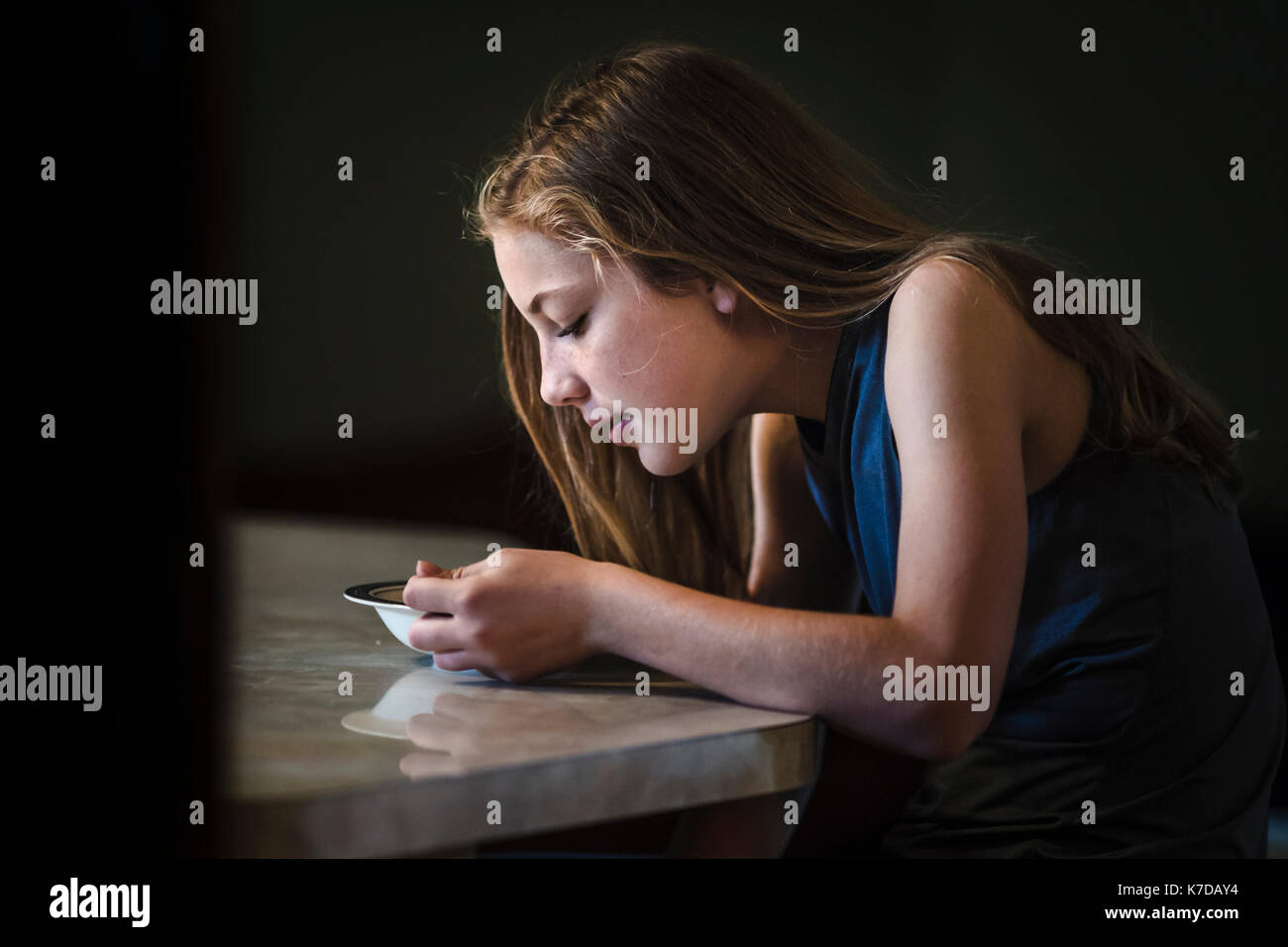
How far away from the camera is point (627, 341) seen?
2.83 feet

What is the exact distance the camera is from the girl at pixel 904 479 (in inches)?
26.2

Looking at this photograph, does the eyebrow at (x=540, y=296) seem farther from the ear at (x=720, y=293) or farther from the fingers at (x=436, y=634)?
the fingers at (x=436, y=634)

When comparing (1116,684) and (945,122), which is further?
(945,122)

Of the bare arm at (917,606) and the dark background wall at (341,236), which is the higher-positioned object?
the dark background wall at (341,236)

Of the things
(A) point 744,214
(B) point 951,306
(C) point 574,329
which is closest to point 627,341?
(C) point 574,329

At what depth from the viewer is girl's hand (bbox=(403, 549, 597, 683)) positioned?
2.22ft

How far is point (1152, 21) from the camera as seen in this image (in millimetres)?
944

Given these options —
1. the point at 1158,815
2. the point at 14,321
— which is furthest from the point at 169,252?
the point at 1158,815

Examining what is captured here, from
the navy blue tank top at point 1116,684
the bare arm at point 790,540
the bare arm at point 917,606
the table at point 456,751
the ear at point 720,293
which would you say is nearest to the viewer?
the table at point 456,751

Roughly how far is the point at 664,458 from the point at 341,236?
1.59ft

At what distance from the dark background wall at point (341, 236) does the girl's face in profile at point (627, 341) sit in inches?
9.3

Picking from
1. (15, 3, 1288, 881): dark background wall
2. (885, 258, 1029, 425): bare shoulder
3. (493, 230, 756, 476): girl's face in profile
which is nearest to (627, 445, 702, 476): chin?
(493, 230, 756, 476): girl's face in profile

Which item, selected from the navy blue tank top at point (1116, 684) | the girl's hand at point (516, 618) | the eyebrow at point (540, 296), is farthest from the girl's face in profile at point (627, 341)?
the girl's hand at point (516, 618)

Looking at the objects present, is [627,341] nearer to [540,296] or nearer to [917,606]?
[540,296]
